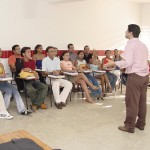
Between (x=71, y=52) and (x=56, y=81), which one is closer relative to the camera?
(x=56, y=81)

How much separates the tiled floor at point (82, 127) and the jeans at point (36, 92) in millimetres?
212

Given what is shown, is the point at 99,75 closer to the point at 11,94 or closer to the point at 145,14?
the point at 11,94

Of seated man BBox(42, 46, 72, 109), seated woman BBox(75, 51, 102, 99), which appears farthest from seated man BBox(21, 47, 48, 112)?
seated woman BBox(75, 51, 102, 99)

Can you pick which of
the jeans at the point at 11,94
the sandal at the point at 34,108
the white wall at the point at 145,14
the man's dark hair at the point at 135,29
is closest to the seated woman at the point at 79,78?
the sandal at the point at 34,108

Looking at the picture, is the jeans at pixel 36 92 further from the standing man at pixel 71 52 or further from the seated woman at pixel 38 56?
the standing man at pixel 71 52

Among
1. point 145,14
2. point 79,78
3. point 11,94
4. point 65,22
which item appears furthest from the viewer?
point 145,14

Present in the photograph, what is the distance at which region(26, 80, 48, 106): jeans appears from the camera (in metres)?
4.48

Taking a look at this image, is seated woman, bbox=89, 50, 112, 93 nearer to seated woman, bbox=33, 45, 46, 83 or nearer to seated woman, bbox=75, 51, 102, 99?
seated woman, bbox=75, 51, 102, 99

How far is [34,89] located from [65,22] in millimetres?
2643

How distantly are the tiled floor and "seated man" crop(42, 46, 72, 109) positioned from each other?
0.59 ft

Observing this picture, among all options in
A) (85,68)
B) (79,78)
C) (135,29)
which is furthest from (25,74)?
(135,29)

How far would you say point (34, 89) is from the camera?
4.52m

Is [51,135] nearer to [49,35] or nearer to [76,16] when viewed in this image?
[49,35]

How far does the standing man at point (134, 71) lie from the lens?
3.29 metres
